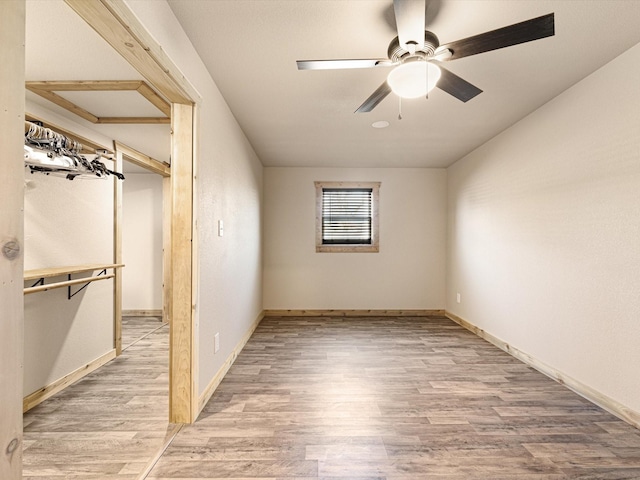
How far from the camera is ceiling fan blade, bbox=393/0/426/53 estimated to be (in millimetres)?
1345

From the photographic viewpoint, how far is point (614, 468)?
5.41 feet

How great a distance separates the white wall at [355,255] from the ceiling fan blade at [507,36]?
3.56m

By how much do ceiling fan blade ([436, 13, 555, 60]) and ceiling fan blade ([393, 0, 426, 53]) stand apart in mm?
134

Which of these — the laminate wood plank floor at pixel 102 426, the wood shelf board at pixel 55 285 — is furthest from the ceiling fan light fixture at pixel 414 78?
the wood shelf board at pixel 55 285

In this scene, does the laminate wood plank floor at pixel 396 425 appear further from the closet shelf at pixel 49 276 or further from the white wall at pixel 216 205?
the closet shelf at pixel 49 276

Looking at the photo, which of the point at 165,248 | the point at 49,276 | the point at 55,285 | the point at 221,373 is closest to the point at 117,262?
the point at 55,285

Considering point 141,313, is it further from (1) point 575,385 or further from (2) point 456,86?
(1) point 575,385

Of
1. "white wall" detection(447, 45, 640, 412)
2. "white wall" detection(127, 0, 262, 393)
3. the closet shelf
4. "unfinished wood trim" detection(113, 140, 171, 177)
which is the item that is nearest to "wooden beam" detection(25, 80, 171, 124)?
"white wall" detection(127, 0, 262, 393)

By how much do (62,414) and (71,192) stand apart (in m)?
1.77

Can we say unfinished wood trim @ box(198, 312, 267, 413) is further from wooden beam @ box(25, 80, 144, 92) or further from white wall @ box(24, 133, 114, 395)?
wooden beam @ box(25, 80, 144, 92)

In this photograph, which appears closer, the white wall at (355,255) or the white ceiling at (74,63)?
the white ceiling at (74,63)

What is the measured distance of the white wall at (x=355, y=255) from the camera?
512cm

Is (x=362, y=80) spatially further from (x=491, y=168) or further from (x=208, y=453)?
(x=208, y=453)

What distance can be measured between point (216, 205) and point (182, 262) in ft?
2.22
